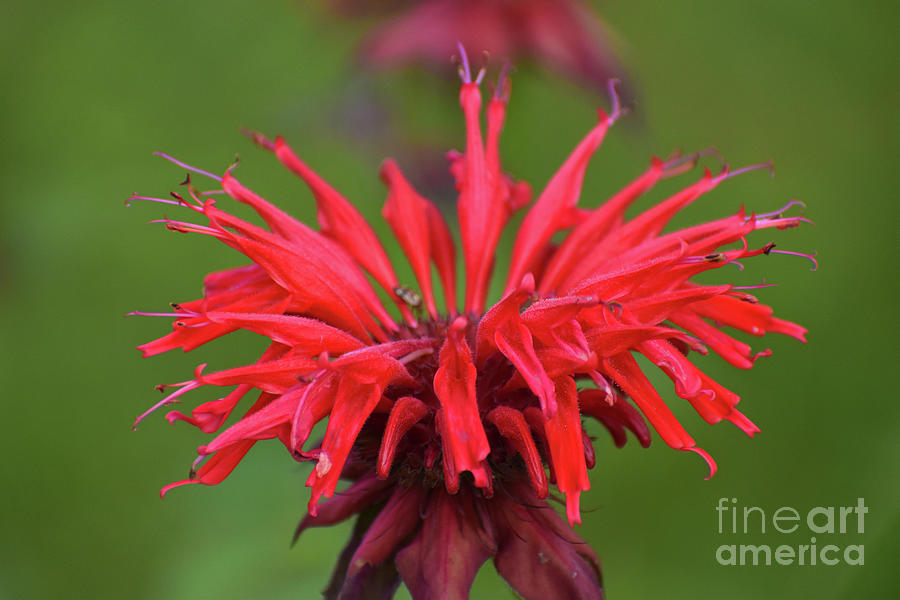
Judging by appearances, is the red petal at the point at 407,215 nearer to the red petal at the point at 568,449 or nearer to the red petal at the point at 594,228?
the red petal at the point at 594,228

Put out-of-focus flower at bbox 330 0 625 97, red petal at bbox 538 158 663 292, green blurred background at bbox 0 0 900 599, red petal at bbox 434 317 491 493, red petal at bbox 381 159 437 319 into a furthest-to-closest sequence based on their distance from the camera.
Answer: out-of-focus flower at bbox 330 0 625 97
green blurred background at bbox 0 0 900 599
red petal at bbox 381 159 437 319
red petal at bbox 538 158 663 292
red petal at bbox 434 317 491 493

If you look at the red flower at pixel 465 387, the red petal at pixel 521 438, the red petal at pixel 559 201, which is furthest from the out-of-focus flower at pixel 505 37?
the red petal at pixel 521 438

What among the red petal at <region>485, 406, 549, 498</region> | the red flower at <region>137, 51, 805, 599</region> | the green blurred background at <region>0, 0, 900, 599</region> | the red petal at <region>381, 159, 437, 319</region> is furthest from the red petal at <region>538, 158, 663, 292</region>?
the green blurred background at <region>0, 0, 900, 599</region>

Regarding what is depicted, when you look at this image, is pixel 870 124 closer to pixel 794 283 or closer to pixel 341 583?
pixel 794 283

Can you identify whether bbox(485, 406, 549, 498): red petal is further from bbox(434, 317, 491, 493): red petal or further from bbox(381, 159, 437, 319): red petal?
bbox(381, 159, 437, 319): red petal

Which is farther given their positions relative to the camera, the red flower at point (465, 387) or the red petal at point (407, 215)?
the red petal at point (407, 215)

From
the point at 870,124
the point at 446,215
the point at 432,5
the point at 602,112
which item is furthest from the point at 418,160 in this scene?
the point at 870,124
